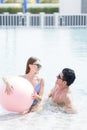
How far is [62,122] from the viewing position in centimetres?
523

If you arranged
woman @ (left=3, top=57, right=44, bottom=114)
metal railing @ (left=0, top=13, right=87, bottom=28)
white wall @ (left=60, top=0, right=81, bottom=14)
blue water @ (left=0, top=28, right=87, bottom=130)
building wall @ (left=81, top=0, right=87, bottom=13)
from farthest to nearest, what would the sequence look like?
building wall @ (left=81, top=0, right=87, bottom=13)
white wall @ (left=60, top=0, right=81, bottom=14)
metal railing @ (left=0, top=13, right=87, bottom=28)
woman @ (left=3, top=57, right=44, bottom=114)
blue water @ (left=0, top=28, right=87, bottom=130)

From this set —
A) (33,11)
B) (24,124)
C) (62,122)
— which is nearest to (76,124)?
(62,122)

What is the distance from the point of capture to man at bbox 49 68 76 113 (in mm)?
5547

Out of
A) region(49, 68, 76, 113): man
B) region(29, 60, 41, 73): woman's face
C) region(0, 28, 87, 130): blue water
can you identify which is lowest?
region(0, 28, 87, 130): blue water

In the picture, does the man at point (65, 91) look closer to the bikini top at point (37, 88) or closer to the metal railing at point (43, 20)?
the bikini top at point (37, 88)

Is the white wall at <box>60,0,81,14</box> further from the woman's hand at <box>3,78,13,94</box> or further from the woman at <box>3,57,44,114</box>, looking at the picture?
the woman's hand at <box>3,78,13,94</box>

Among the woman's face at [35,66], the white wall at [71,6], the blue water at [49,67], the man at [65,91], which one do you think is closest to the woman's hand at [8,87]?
the blue water at [49,67]

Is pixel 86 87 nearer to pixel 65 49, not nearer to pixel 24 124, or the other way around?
pixel 24 124

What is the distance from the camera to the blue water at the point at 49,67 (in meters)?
5.17

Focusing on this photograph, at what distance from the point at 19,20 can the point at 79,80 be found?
47.6 ft

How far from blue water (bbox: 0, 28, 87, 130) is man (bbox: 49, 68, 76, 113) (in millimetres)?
107

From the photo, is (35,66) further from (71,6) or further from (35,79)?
(71,6)

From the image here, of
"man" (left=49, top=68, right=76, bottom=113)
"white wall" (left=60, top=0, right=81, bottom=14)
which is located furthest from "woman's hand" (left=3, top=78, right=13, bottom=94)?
"white wall" (left=60, top=0, right=81, bottom=14)

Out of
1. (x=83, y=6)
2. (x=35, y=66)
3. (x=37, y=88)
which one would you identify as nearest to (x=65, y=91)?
(x=37, y=88)
